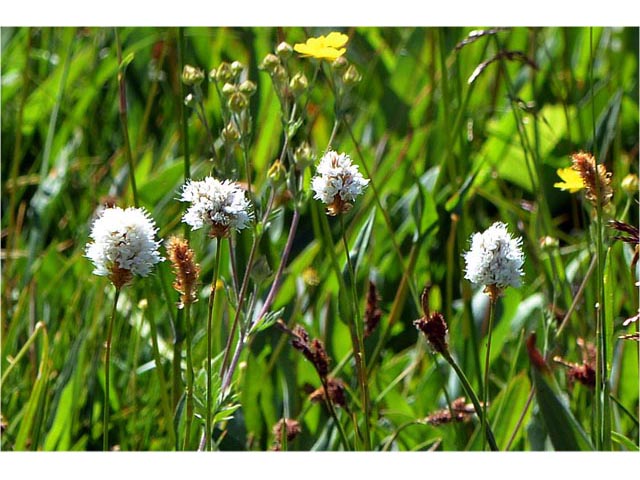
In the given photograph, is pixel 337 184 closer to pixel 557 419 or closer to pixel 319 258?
pixel 557 419

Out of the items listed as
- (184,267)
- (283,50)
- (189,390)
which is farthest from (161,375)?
(283,50)

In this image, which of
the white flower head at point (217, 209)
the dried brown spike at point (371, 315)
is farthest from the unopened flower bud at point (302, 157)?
the dried brown spike at point (371, 315)

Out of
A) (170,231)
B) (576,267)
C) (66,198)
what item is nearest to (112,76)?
(66,198)

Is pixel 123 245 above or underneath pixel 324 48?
underneath

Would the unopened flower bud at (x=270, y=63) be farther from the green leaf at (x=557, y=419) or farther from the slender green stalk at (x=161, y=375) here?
the green leaf at (x=557, y=419)

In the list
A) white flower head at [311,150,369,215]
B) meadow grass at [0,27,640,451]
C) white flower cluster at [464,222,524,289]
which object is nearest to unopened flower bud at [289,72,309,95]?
meadow grass at [0,27,640,451]
